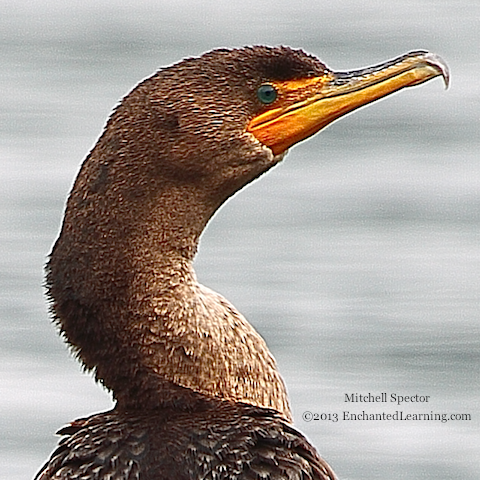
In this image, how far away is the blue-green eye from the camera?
5594mm

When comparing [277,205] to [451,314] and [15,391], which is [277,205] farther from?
[15,391]

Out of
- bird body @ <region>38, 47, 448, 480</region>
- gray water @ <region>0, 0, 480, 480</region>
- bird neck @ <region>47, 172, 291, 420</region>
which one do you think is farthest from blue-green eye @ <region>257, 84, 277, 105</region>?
gray water @ <region>0, 0, 480, 480</region>

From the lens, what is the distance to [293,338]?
34.5 ft

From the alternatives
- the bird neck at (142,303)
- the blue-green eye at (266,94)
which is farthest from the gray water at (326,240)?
the blue-green eye at (266,94)

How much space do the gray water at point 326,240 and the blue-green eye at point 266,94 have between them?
4097mm

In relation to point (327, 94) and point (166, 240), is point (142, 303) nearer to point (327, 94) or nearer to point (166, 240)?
point (166, 240)

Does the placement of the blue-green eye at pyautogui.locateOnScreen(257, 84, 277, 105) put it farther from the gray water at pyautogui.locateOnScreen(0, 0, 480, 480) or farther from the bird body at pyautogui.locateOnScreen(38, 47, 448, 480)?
the gray water at pyautogui.locateOnScreen(0, 0, 480, 480)

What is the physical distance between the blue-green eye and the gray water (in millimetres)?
4097

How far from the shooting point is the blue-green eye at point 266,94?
5594 mm

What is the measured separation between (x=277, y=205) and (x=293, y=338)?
1711 millimetres

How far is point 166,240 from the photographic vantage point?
217 inches

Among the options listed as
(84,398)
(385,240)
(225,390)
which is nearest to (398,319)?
(385,240)

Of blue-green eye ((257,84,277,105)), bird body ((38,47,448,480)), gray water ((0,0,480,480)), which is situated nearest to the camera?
bird body ((38,47,448,480))

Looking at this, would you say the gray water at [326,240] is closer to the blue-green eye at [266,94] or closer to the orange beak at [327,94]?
the orange beak at [327,94]
